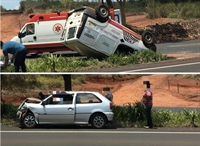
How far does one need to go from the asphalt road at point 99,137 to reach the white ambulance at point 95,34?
4.91m

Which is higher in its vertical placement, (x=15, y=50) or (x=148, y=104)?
(x=15, y=50)

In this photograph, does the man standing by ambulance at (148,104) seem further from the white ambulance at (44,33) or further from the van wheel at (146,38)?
the white ambulance at (44,33)

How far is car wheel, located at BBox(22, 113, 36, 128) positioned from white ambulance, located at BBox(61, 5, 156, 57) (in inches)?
181

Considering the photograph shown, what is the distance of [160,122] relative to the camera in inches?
501

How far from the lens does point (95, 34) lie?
15828 mm

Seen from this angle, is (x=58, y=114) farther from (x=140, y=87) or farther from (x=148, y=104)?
(x=140, y=87)

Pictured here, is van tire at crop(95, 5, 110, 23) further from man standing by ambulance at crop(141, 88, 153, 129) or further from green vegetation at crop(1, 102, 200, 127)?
man standing by ambulance at crop(141, 88, 153, 129)

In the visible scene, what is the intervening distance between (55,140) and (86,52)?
287 inches

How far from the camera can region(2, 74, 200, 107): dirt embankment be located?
33900 millimetres

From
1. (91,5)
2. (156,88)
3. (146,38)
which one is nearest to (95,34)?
(146,38)

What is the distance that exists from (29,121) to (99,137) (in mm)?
2698

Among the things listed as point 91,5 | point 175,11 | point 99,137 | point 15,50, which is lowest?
point 99,137

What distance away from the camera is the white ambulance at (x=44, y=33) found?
1955cm

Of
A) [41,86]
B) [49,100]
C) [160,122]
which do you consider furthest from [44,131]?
[41,86]
